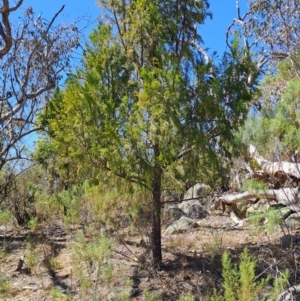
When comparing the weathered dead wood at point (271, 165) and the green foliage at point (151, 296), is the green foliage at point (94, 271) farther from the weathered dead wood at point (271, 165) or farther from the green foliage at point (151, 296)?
the weathered dead wood at point (271, 165)

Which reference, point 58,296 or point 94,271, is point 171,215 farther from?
point 58,296

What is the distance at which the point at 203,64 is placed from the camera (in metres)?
5.20

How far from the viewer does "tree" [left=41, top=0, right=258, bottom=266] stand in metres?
4.75

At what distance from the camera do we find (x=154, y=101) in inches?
182

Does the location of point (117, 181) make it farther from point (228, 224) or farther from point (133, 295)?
point (228, 224)

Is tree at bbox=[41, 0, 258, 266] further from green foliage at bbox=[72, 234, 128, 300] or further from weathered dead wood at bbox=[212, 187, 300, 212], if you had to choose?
weathered dead wood at bbox=[212, 187, 300, 212]

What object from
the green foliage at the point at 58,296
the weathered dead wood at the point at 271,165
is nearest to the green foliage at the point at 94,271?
the green foliage at the point at 58,296

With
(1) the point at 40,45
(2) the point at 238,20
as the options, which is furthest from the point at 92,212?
(2) the point at 238,20

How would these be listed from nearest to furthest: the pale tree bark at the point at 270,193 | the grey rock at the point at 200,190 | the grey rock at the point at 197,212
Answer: the grey rock at the point at 200,190 < the pale tree bark at the point at 270,193 < the grey rock at the point at 197,212

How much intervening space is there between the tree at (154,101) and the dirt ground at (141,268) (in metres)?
0.44

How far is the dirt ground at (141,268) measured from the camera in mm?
4777

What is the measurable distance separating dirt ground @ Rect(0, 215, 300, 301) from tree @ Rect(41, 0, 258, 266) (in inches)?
17.2

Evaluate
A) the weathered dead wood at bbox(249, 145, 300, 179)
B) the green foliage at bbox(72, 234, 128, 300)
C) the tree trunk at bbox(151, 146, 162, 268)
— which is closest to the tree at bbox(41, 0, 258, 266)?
the tree trunk at bbox(151, 146, 162, 268)

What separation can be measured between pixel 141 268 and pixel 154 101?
228 cm
